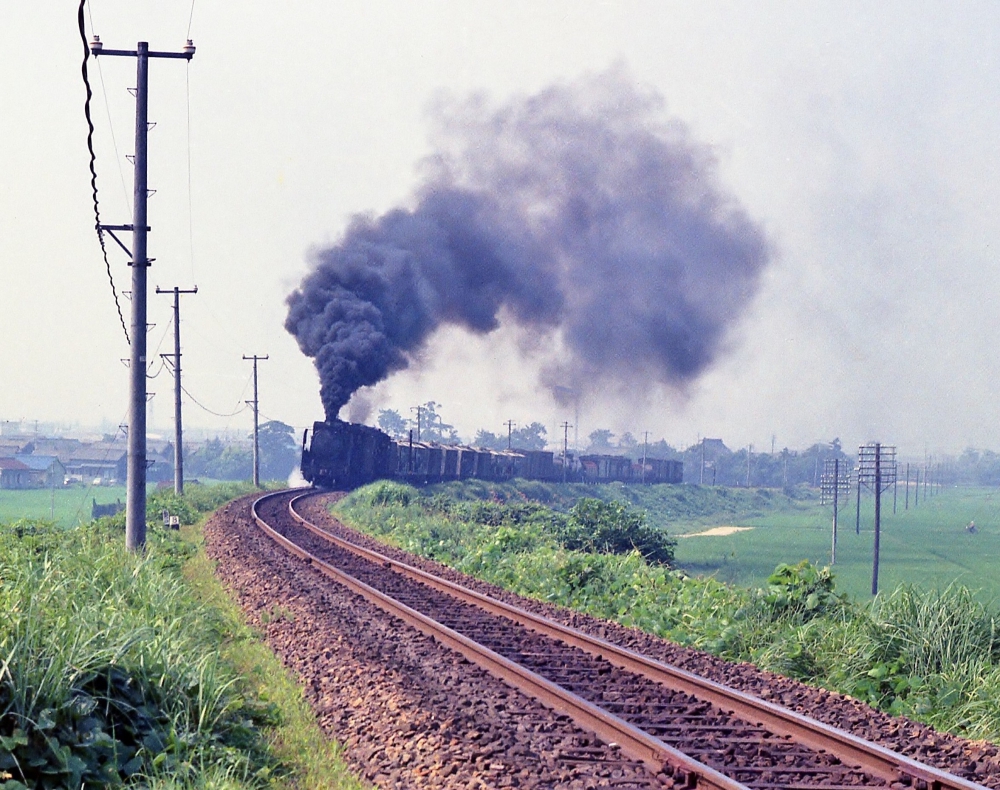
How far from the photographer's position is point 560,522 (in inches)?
1081

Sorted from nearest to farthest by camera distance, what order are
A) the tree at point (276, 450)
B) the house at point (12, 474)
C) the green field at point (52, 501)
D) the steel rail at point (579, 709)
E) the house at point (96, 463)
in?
the steel rail at point (579, 709) < the green field at point (52, 501) < the house at point (12, 474) < the house at point (96, 463) < the tree at point (276, 450)

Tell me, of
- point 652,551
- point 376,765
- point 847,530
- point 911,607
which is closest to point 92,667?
point 376,765

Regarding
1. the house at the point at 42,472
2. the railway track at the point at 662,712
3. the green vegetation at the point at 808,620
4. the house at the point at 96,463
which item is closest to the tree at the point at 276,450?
the house at the point at 96,463

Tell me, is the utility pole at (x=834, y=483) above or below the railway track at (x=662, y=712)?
below

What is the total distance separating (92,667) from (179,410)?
2967cm

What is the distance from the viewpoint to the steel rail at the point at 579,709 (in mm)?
6129

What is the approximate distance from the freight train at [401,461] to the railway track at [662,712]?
1069 inches

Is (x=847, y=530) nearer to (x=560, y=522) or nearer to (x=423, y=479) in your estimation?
(x=423, y=479)

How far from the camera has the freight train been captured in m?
40.8

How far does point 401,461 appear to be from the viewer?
4484 cm

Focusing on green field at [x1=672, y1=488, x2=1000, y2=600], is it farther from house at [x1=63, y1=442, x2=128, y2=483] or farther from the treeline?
the treeline

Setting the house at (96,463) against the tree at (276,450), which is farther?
the tree at (276,450)

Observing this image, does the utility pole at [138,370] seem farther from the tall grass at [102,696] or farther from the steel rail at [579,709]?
the tall grass at [102,696]

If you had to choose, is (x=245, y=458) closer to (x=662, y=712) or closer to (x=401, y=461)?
(x=401, y=461)
